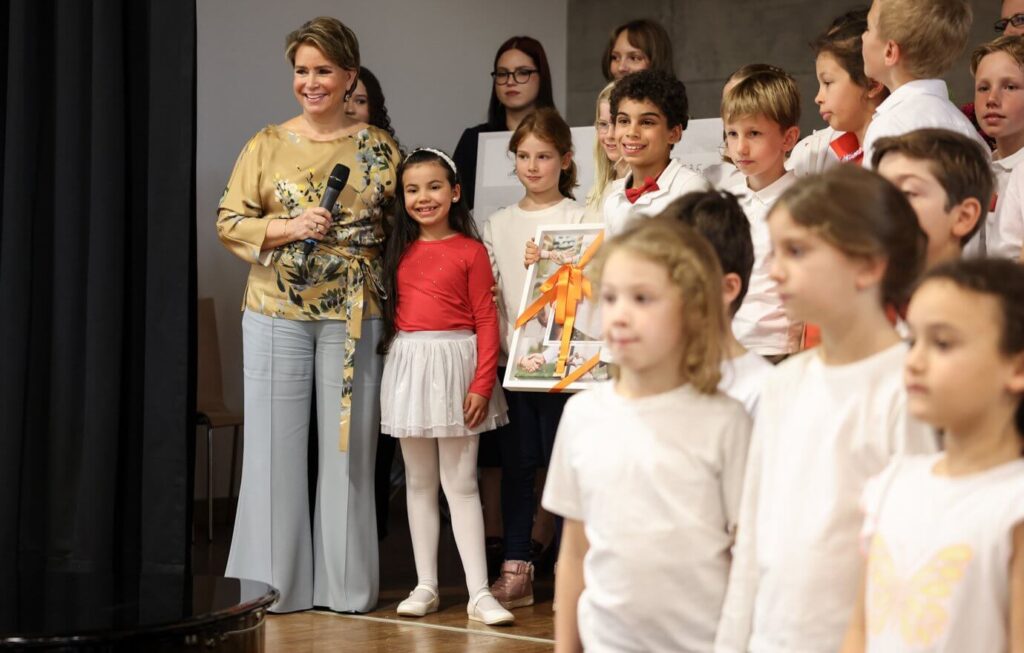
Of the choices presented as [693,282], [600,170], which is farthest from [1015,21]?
[693,282]

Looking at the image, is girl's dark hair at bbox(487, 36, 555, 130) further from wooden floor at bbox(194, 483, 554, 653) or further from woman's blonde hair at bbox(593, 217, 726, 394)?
woman's blonde hair at bbox(593, 217, 726, 394)

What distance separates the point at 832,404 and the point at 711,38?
563 centimetres

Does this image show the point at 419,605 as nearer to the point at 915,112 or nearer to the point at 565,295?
the point at 565,295

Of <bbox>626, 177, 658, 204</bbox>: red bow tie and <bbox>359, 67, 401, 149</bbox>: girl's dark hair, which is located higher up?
<bbox>359, 67, 401, 149</bbox>: girl's dark hair

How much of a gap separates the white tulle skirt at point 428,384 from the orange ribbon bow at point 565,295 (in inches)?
12.5

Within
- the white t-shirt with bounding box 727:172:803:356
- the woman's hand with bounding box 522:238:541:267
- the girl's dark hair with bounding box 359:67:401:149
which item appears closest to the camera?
the white t-shirt with bounding box 727:172:803:356

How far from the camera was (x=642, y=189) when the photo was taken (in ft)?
11.7

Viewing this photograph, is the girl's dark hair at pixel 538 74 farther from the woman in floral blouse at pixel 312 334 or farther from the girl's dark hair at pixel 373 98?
the woman in floral blouse at pixel 312 334

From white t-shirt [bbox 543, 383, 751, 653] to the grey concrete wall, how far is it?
4877 mm

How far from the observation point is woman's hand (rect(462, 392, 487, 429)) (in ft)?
13.1

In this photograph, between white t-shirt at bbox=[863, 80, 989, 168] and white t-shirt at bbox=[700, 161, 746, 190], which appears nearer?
white t-shirt at bbox=[863, 80, 989, 168]

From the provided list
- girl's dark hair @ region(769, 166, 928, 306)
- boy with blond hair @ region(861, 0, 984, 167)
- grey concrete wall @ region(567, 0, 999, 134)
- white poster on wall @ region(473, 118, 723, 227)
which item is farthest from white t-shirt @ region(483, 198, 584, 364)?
grey concrete wall @ region(567, 0, 999, 134)

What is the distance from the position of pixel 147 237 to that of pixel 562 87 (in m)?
3.96

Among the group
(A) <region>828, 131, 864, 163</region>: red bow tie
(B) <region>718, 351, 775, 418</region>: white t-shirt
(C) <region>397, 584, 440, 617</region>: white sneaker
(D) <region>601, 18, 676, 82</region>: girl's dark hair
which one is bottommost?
(C) <region>397, 584, 440, 617</region>: white sneaker
